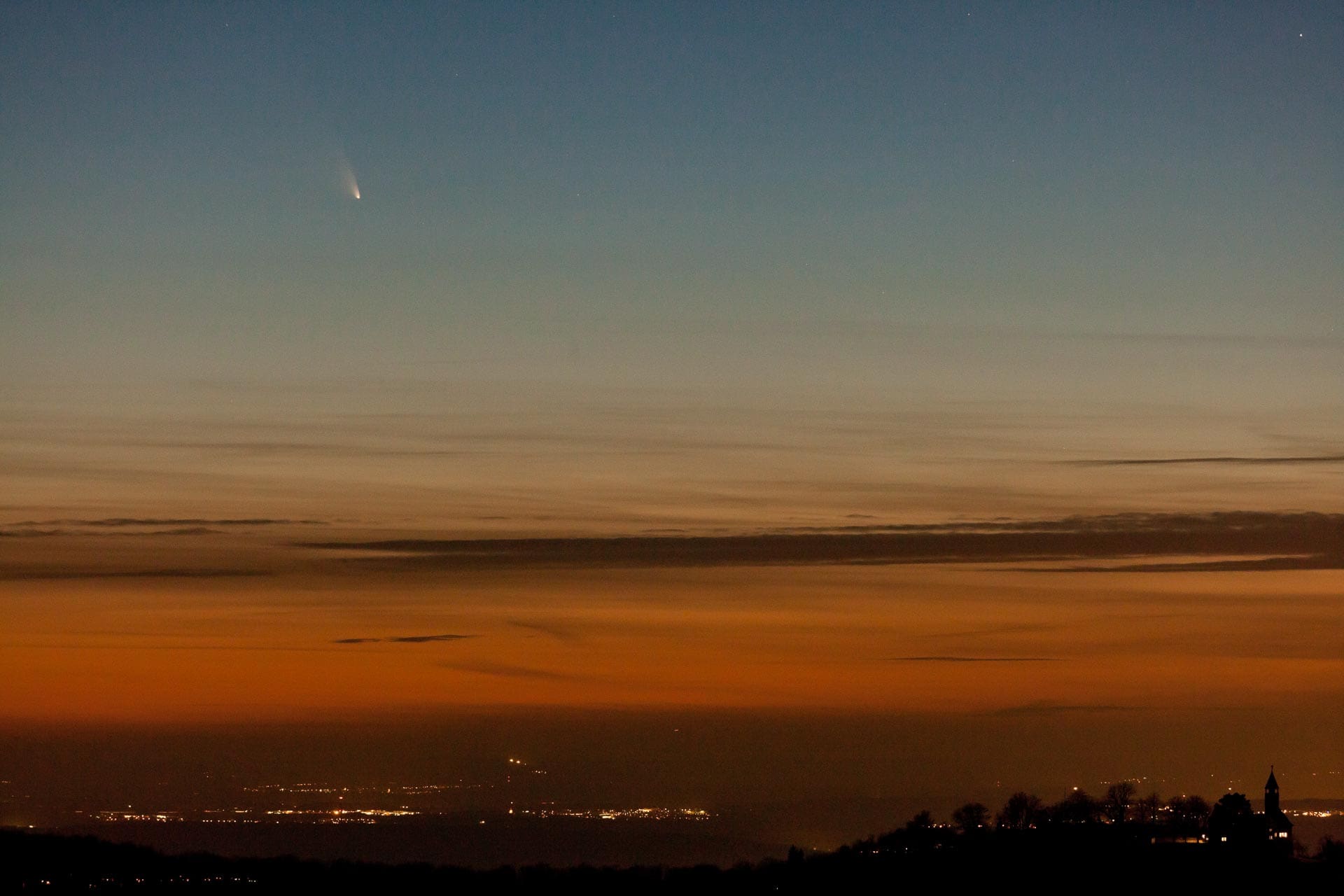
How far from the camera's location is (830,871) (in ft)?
424

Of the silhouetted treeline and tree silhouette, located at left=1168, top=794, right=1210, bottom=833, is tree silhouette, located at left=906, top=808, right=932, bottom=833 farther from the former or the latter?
tree silhouette, located at left=1168, top=794, right=1210, bottom=833

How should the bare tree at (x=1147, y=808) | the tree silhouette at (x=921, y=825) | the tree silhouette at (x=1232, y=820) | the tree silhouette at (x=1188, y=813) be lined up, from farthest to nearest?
the bare tree at (x=1147, y=808) < the tree silhouette at (x=921, y=825) < the tree silhouette at (x=1188, y=813) < the tree silhouette at (x=1232, y=820)

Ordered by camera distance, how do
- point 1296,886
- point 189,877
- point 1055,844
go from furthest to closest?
point 189,877 < point 1055,844 < point 1296,886

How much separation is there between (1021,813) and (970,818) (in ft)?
21.7

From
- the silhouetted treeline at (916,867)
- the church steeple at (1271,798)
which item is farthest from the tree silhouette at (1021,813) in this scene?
the church steeple at (1271,798)

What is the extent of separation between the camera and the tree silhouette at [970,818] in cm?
14762

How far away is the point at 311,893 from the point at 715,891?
32.8 m

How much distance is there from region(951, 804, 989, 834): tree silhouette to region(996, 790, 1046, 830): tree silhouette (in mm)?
1502

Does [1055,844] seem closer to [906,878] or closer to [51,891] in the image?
[906,878]

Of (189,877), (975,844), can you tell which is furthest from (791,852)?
(189,877)

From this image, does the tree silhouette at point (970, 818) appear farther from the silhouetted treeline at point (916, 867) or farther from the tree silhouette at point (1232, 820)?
the tree silhouette at point (1232, 820)

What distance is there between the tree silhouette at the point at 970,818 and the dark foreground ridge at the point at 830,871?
3.22 metres

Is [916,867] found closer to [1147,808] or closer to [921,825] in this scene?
[921,825]

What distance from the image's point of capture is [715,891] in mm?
Result: 129500
